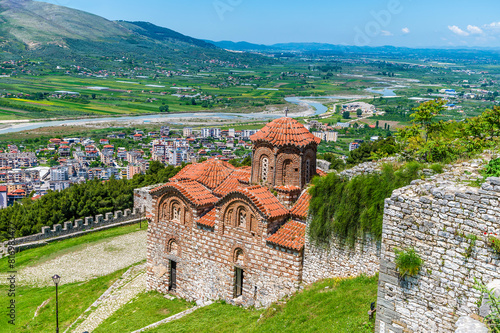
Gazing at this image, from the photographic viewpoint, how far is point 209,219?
15.9 m

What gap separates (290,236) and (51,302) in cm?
1025

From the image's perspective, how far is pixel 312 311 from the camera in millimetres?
11664

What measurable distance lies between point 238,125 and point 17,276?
8641 cm

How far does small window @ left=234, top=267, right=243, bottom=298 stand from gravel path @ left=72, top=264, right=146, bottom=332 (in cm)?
465

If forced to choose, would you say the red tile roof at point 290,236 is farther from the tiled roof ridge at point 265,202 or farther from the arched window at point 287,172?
the arched window at point 287,172

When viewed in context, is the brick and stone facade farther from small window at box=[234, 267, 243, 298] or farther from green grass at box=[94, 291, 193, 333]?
green grass at box=[94, 291, 193, 333]

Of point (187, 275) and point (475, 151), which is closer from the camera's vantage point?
point (475, 151)

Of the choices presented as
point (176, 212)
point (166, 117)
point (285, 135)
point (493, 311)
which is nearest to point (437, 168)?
point (493, 311)

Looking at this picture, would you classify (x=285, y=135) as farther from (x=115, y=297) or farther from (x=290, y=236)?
(x=115, y=297)

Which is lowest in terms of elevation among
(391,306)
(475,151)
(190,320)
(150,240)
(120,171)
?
(120,171)

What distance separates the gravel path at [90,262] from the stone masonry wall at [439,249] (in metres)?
16.1

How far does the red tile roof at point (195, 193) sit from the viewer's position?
16281 mm

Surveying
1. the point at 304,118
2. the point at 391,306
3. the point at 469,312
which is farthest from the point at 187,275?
the point at 304,118

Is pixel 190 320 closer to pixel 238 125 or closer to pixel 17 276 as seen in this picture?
pixel 17 276
